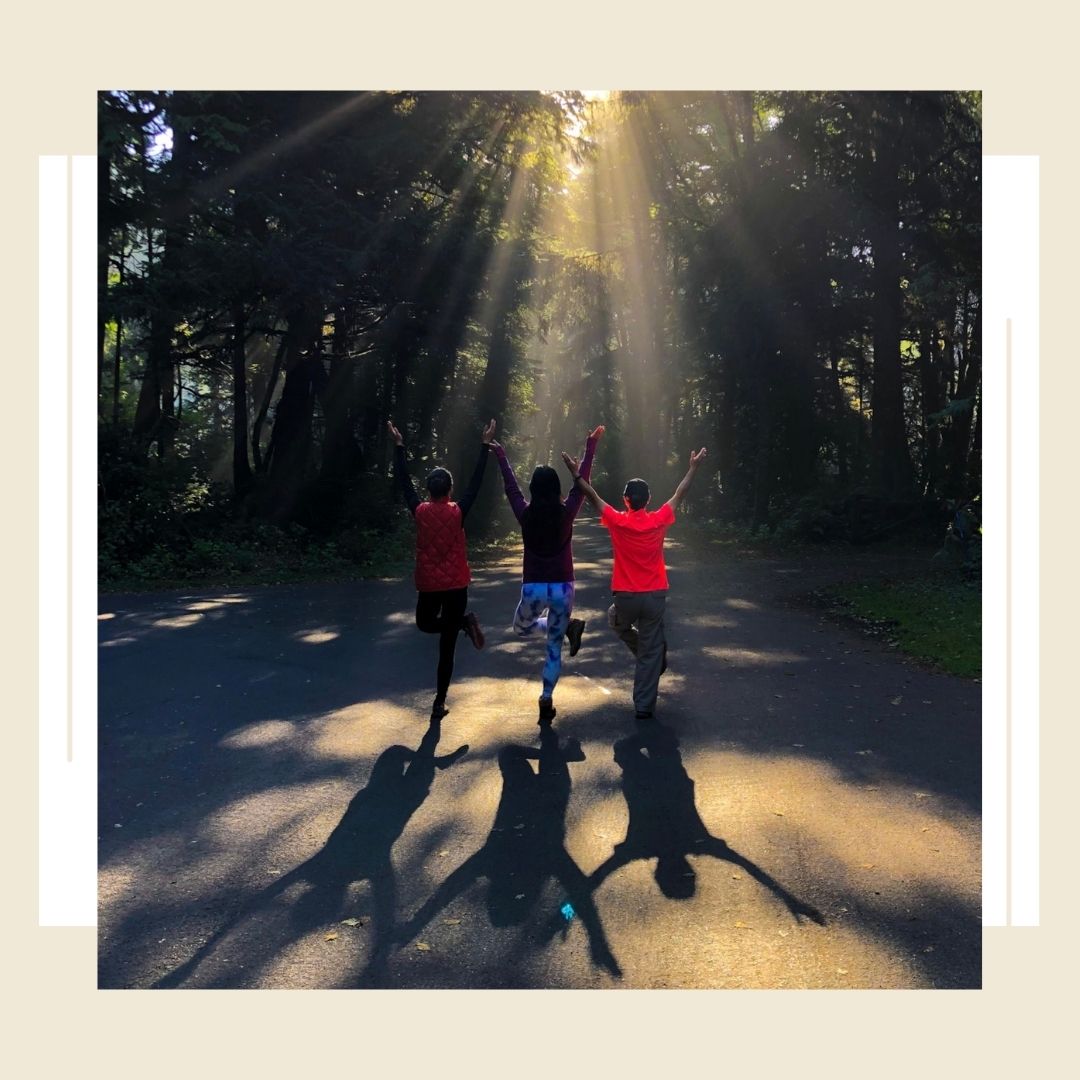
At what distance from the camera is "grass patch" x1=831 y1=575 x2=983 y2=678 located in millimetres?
11203

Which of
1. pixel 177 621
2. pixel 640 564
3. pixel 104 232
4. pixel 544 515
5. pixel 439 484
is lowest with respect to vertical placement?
pixel 177 621

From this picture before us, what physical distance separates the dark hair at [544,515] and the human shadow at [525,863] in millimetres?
1823

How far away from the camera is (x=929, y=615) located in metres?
13.8

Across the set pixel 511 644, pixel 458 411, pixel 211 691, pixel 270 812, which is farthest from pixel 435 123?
pixel 270 812

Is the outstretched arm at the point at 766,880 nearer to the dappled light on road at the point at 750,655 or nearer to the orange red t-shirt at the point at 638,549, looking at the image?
the orange red t-shirt at the point at 638,549

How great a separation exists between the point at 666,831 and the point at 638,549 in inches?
110

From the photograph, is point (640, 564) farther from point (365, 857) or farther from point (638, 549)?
point (365, 857)

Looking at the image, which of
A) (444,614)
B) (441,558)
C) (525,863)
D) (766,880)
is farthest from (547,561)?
(766,880)

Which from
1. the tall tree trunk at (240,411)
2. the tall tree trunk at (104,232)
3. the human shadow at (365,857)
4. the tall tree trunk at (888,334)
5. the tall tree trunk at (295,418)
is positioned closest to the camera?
the human shadow at (365,857)

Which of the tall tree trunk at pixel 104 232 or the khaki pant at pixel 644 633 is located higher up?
the tall tree trunk at pixel 104 232

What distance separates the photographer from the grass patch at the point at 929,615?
36.8ft

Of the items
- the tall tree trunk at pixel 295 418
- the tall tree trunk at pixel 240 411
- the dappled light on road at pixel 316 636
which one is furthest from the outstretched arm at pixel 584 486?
the tall tree trunk at pixel 295 418

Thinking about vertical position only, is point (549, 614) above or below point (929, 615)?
above

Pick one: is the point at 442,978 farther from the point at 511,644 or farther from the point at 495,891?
the point at 511,644
